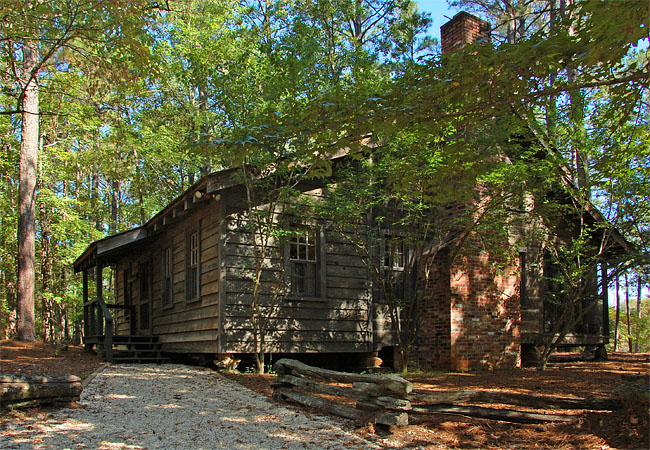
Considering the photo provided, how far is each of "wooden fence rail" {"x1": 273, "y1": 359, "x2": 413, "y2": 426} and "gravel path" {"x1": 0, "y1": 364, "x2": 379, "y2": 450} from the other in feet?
1.01

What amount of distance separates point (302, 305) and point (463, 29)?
7.67 metres

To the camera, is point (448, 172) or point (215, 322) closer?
point (448, 172)

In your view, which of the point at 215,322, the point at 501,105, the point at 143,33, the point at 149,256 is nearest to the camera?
the point at 501,105

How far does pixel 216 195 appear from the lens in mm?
11695

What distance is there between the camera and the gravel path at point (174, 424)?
5.93 meters

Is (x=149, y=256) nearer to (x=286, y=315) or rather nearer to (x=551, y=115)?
(x=286, y=315)

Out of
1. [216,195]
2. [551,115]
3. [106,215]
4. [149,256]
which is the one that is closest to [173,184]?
[106,215]

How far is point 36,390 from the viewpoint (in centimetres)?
702

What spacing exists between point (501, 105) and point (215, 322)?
26.6 ft

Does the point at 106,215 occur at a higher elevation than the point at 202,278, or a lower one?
higher

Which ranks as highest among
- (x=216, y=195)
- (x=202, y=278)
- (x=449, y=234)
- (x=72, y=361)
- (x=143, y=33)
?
(x=143, y=33)

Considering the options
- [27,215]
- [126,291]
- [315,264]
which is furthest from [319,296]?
[27,215]

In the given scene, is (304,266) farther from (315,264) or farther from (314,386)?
(314,386)

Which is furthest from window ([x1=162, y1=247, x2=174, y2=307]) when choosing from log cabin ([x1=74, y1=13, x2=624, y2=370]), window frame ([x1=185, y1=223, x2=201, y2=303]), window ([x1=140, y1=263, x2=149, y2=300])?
window ([x1=140, y1=263, x2=149, y2=300])
